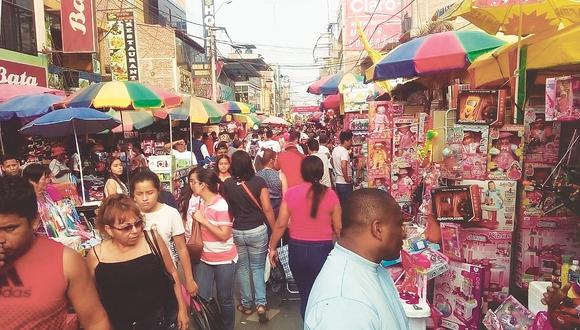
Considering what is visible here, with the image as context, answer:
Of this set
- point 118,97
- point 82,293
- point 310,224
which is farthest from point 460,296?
point 118,97

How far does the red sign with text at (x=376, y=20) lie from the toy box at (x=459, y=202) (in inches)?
946

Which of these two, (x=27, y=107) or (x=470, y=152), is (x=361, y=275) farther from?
(x=27, y=107)

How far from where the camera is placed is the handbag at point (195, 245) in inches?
157

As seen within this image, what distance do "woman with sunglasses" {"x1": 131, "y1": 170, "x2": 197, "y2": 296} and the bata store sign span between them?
34.4 feet

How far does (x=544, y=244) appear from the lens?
4.02m

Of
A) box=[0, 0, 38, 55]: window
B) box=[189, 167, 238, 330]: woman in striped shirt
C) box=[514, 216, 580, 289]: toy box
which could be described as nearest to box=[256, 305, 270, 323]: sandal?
box=[189, 167, 238, 330]: woman in striped shirt

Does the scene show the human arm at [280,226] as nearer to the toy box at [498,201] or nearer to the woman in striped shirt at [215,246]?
the woman in striped shirt at [215,246]

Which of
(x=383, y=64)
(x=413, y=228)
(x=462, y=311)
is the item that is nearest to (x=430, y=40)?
(x=383, y=64)

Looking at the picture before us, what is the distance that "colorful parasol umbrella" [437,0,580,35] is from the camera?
3.58 m

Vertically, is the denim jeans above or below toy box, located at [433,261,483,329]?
above

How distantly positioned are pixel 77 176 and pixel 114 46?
10.5 m

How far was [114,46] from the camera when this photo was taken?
18.3 meters

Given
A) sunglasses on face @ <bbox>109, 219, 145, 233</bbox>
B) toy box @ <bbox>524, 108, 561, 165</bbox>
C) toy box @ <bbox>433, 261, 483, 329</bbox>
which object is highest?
toy box @ <bbox>524, 108, 561, 165</bbox>

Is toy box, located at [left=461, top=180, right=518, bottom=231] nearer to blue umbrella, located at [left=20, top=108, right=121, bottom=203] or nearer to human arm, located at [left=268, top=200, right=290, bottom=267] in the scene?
human arm, located at [left=268, top=200, right=290, bottom=267]
